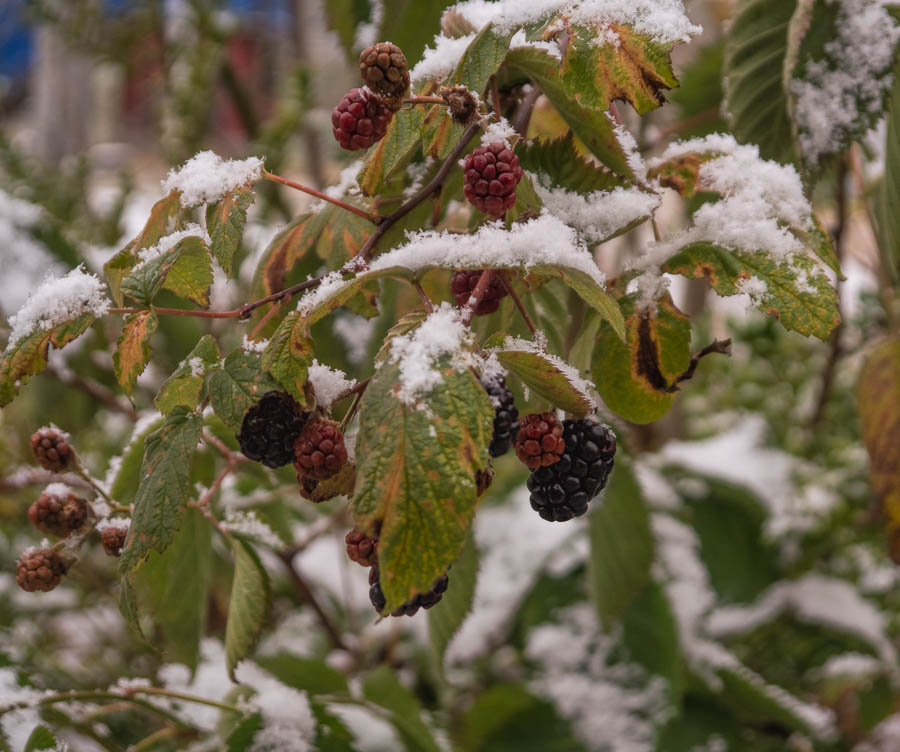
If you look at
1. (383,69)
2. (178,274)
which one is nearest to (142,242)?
(178,274)

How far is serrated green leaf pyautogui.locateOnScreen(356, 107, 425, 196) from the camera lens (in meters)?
0.37

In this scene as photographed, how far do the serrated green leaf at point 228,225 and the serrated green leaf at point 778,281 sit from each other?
0.20 metres

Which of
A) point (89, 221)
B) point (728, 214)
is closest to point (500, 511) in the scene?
point (728, 214)

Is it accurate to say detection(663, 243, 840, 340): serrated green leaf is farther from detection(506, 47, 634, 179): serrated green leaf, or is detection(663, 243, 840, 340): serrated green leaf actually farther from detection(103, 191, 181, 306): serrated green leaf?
detection(103, 191, 181, 306): serrated green leaf

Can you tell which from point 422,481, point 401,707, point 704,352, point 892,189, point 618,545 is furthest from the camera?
point 618,545

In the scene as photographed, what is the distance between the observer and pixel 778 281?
0.36 metres

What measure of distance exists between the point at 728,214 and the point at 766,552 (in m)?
0.69

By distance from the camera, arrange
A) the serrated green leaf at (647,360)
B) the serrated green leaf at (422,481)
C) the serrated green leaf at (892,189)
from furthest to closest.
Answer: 1. the serrated green leaf at (892,189)
2. the serrated green leaf at (647,360)
3. the serrated green leaf at (422,481)

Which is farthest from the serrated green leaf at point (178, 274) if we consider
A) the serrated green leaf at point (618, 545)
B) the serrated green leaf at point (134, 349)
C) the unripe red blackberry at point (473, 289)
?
the serrated green leaf at point (618, 545)

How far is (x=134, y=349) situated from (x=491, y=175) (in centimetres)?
17

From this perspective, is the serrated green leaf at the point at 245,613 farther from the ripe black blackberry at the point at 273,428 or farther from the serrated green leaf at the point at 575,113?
the serrated green leaf at the point at 575,113

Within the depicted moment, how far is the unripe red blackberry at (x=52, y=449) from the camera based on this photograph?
1.35 ft

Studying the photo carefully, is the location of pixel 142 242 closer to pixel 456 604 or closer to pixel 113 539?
pixel 113 539

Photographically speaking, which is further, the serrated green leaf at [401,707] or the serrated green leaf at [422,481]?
the serrated green leaf at [401,707]
